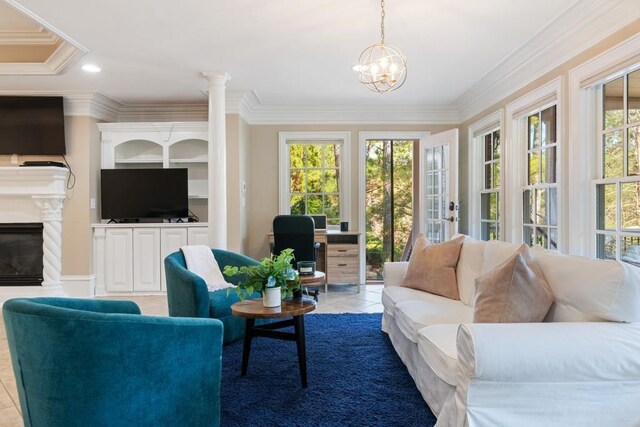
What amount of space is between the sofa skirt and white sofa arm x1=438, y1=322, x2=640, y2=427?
23 centimetres

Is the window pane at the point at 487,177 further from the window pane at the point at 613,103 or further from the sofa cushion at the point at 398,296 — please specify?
the sofa cushion at the point at 398,296

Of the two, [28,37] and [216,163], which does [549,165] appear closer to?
[216,163]

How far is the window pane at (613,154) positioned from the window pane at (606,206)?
0.32ft

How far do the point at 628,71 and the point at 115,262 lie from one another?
539 cm

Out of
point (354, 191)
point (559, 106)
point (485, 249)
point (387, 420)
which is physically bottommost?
point (387, 420)

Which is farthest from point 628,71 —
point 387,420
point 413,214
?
point 413,214

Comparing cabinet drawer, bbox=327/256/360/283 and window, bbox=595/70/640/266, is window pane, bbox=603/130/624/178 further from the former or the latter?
cabinet drawer, bbox=327/256/360/283

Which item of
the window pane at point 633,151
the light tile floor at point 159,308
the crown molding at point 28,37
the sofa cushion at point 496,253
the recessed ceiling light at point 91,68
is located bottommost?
the light tile floor at point 159,308

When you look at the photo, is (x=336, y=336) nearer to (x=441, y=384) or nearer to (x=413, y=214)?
(x=441, y=384)

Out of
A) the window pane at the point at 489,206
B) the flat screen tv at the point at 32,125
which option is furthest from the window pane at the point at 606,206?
the flat screen tv at the point at 32,125

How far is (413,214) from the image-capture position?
7184 millimetres

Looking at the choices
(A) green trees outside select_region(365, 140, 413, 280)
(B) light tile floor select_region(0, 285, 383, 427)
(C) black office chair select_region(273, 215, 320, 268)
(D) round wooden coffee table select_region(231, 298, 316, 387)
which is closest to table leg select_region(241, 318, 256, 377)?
(D) round wooden coffee table select_region(231, 298, 316, 387)

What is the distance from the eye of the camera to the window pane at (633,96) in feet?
8.72

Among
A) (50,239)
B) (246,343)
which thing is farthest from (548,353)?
(50,239)
